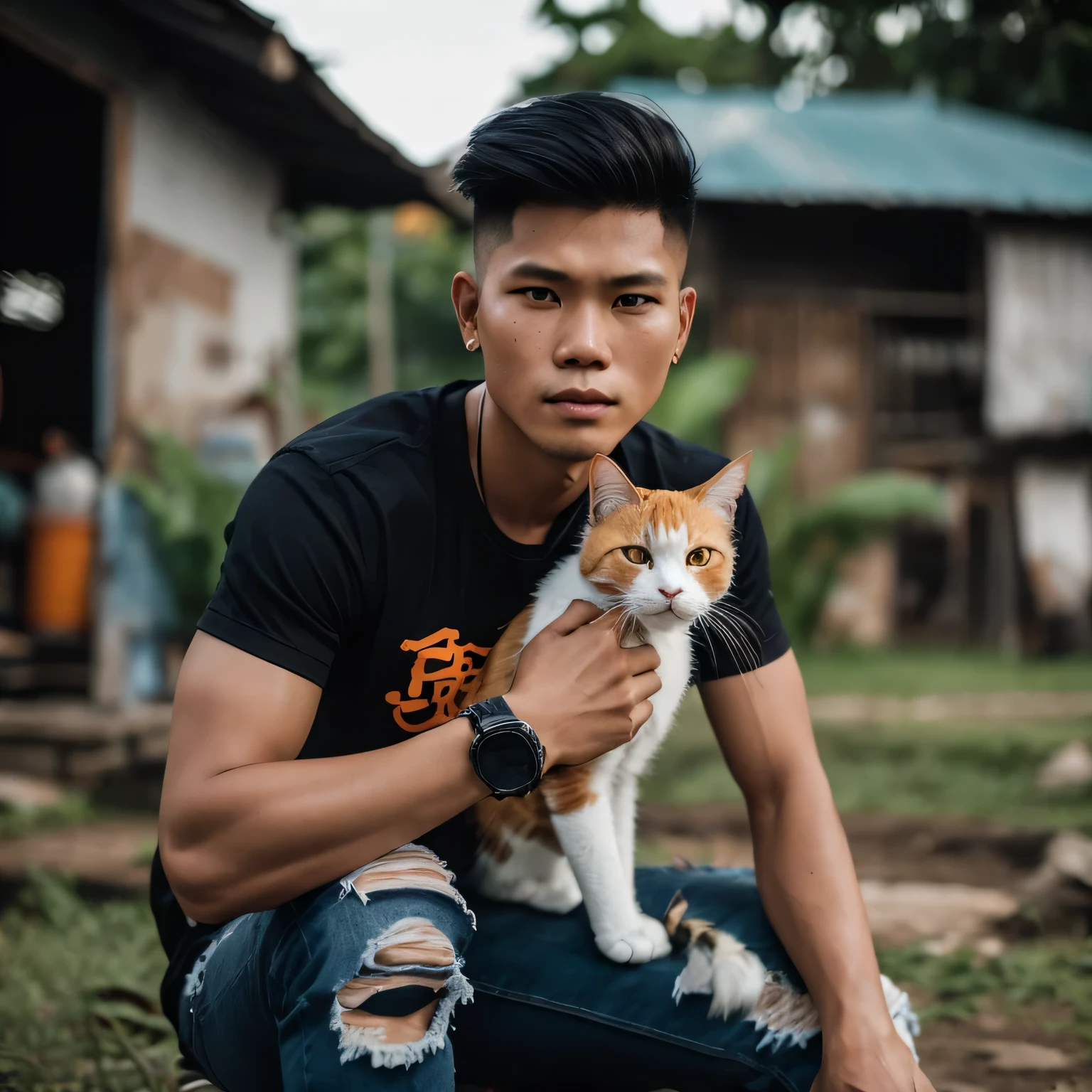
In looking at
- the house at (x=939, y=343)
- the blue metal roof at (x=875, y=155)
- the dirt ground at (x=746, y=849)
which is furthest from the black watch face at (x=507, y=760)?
the house at (x=939, y=343)

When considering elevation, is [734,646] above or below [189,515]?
below

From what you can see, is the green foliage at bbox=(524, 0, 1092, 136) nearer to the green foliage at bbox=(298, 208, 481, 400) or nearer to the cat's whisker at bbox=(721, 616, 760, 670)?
the green foliage at bbox=(298, 208, 481, 400)

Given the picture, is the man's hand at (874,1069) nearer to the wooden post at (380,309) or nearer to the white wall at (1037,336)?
the white wall at (1037,336)

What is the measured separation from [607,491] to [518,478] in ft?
0.75

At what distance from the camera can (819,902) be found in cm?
211

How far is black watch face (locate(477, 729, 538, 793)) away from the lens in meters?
1.79

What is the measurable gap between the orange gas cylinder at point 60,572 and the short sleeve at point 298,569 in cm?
466

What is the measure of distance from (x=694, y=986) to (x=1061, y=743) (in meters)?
5.52

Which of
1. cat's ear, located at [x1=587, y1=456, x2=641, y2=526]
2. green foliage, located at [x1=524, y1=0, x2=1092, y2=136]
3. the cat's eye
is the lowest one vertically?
the cat's eye

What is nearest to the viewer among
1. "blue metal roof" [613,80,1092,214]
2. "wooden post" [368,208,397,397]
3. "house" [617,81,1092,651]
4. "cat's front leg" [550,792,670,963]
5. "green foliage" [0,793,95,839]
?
"cat's front leg" [550,792,670,963]

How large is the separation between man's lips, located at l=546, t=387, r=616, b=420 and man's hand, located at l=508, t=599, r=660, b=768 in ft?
Answer: 1.14

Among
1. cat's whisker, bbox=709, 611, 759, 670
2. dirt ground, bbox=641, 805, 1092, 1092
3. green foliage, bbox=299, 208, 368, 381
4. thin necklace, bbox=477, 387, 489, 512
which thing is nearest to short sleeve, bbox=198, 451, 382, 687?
thin necklace, bbox=477, 387, 489, 512

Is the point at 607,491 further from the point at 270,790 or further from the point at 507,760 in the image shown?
the point at 270,790

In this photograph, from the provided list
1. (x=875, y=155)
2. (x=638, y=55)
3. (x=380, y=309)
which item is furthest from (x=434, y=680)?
(x=638, y=55)
